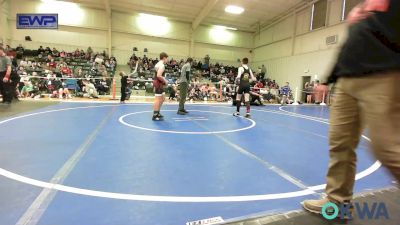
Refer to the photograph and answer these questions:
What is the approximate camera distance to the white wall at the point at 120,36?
65.7 ft

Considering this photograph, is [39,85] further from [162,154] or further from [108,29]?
[162,154]

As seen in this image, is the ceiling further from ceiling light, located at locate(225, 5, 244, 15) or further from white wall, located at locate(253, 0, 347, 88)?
white wall, located at locate(253, 0, 347, 88)

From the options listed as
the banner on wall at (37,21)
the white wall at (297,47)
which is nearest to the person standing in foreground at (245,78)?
the banner on wall at (37,21)

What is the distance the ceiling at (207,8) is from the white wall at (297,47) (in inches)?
47.1

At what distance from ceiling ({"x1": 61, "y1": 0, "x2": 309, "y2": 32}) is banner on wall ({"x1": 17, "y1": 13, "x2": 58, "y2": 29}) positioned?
9.39 m

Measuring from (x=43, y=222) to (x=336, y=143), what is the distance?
2020mm

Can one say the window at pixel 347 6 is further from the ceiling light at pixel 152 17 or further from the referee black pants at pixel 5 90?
the referee black pants at pixel 5 90

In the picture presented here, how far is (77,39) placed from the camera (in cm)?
2100

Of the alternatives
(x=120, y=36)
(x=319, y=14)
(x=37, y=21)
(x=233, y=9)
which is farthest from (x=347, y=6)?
(x=120, y=36)

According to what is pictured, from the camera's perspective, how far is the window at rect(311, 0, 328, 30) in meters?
17.6

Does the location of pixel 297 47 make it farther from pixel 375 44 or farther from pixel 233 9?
pixel 375 44

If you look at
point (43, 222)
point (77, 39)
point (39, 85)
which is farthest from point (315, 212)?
point (77, 39)

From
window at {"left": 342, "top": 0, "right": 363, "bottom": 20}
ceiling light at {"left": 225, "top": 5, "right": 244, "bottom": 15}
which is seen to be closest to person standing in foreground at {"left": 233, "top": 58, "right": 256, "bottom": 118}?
window at {"left": 342, "top": 0, "right": 363, "bottom": 20}

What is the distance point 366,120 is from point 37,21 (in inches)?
468
